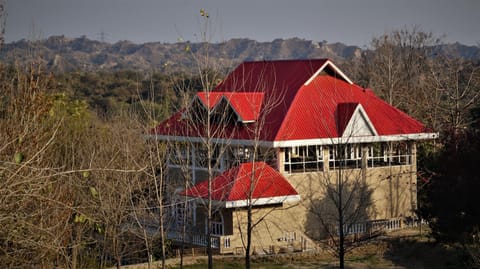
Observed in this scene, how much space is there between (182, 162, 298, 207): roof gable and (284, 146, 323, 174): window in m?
1.40

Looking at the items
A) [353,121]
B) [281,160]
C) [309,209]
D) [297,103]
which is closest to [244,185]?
[281,160]

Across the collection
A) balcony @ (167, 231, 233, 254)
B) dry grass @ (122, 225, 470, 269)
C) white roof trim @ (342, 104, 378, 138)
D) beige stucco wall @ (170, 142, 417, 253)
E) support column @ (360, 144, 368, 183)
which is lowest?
dry grass @ (122, 225, 470, 269)

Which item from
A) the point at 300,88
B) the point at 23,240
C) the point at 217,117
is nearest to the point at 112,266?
the point at 217,117

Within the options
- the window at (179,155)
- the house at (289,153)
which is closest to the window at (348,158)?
the house at (289,153)

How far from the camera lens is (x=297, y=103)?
109 feet

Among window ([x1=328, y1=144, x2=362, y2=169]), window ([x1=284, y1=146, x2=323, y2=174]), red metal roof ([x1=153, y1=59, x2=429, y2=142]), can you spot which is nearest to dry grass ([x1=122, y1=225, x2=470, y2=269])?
window ([x1=328, y1=144, x2=362, y2=169])

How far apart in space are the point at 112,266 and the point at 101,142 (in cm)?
398

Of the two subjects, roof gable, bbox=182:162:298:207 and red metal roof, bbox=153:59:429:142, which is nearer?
roof gable, bbox=182:162:298:207

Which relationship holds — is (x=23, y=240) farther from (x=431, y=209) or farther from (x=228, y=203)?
(x=431, y=209)

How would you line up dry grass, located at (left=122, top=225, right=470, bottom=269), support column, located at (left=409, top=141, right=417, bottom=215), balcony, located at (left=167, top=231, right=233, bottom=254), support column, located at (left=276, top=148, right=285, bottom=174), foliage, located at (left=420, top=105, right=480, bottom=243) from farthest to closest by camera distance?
support column, located at (left=409, top=141, right=417, bottom=215) < support column, located at (left=276, top=148, right=285, bottom=174) < balcony, located at (left=167, top=231, right=233, bottom=254) < dry grass, located at (left=122, top=225, right=470, bottom=269) < foliage, located at (left=420, top=105, right=480, bottom=243)

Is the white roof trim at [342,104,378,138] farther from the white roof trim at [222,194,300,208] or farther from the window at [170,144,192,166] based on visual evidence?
the window at [170,144,192,166]

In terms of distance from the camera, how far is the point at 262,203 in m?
29.4

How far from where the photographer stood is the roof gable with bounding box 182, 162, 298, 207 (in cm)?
2881

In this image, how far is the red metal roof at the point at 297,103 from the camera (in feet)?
105
